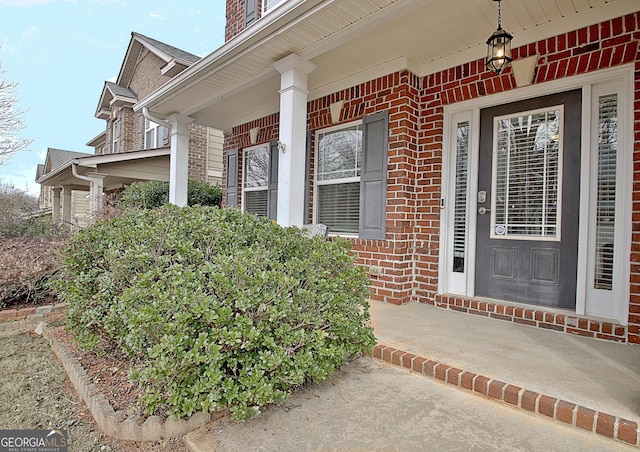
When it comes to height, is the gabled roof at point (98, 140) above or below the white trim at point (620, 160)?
above

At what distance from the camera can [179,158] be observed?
5438mm

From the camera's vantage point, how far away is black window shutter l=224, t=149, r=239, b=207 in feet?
19.5

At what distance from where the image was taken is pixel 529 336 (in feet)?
8.76

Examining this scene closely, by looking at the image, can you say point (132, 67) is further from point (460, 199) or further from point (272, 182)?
point (460, 199)

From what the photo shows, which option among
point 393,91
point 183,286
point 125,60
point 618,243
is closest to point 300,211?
point 393,91

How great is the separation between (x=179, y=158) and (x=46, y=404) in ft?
13.5

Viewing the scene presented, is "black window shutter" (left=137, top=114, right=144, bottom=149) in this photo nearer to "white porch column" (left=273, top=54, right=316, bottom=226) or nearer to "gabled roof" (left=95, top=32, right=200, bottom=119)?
"gabled roof" (left=95, top=32, right=200, bottom=119)

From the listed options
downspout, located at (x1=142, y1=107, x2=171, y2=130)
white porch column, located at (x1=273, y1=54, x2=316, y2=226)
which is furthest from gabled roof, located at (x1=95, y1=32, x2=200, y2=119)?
white porch column, located at (x1=273, y1=54, x2=316, y2=226)

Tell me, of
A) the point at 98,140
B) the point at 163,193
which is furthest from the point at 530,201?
the point at 98,140

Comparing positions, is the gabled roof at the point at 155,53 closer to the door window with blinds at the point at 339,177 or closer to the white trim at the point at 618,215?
the door window with blinds at the point at 339,177

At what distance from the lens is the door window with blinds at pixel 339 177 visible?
4.20m

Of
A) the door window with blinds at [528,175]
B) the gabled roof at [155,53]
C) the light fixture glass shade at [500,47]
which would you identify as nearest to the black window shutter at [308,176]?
the door window with blinds at [528,175]

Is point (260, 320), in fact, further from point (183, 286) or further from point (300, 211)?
point (300, 211)

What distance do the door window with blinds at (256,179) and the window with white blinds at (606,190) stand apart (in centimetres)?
399
